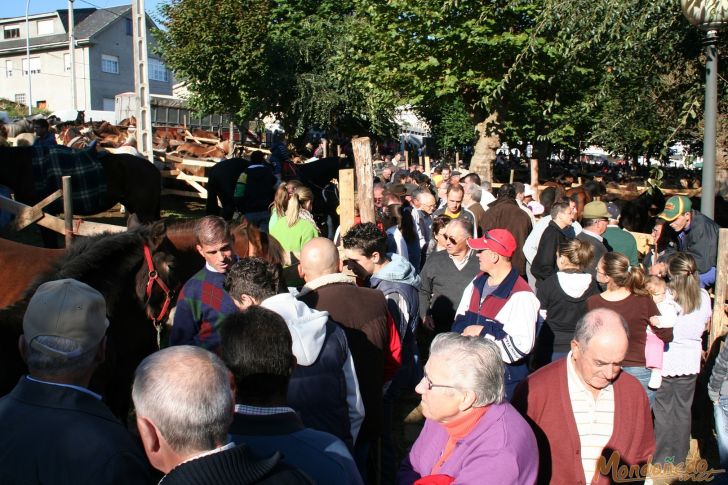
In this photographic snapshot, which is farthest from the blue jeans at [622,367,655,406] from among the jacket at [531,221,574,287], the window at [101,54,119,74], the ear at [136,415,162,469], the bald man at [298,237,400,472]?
the window at [101,54,119,74]

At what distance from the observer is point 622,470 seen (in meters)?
3.27

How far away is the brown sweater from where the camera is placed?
200 inches

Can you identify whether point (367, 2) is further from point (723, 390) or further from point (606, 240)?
point (723, 390)

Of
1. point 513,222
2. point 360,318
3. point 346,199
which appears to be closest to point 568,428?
point 360,318

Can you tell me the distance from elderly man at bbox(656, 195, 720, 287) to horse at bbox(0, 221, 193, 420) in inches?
212

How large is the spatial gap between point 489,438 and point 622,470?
97 cm

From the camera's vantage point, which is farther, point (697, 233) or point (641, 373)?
point (697, 233)

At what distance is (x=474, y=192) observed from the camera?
397 inches

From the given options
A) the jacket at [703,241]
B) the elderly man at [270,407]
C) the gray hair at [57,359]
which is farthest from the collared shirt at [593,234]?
the gray hair at [57,359]

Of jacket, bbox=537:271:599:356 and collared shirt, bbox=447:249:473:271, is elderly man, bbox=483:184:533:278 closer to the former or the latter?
collared shirt, bbox=447:249:473:271

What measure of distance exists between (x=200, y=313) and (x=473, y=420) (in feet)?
6.36

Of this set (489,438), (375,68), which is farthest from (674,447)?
(375,68)

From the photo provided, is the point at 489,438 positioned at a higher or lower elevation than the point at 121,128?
lower

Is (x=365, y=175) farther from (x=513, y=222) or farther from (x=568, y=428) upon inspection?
(x=568, y=428)
